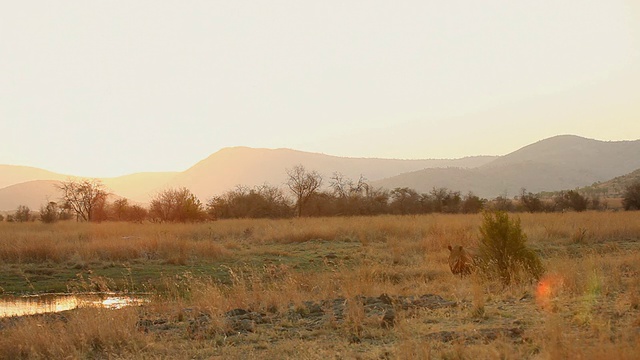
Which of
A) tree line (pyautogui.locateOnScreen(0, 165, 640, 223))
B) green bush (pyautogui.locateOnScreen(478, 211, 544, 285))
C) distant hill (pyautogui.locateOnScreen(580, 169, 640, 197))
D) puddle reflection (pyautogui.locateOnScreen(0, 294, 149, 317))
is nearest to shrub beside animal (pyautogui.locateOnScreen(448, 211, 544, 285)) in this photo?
green bush (pyautogui.locateOnScreen(478, 211, 544, 285))

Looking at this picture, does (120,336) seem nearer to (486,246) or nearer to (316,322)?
(316,322)

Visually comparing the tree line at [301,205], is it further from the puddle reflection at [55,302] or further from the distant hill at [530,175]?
the distant hill at [530,175]

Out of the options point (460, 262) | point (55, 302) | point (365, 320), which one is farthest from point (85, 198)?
point (365, 320)

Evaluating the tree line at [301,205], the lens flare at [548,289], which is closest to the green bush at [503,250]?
the lens flare at [548,289]

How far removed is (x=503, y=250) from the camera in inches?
504

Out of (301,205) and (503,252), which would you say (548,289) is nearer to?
(503,252)

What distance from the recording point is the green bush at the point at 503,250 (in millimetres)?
12406

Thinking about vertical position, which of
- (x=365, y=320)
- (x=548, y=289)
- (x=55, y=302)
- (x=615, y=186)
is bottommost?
(x=55, y=302)

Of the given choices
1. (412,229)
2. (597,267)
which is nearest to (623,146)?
A: (412,229)

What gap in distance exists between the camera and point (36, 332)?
27.8ft

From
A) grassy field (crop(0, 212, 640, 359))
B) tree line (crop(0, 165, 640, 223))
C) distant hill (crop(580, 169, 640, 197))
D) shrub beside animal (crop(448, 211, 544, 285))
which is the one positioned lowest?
grassy field (crop(0, 212, 640, 359))

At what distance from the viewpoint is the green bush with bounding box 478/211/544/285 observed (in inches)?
488

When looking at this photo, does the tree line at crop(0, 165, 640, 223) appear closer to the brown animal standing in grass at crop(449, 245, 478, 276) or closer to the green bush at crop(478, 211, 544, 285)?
the brown animal standing in grass at crop(449, 245, 478, 276)

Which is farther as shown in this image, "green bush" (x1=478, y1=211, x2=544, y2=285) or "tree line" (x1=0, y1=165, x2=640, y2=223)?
"tree line" (x1=0, y1=165, x2=640, y2=223)
